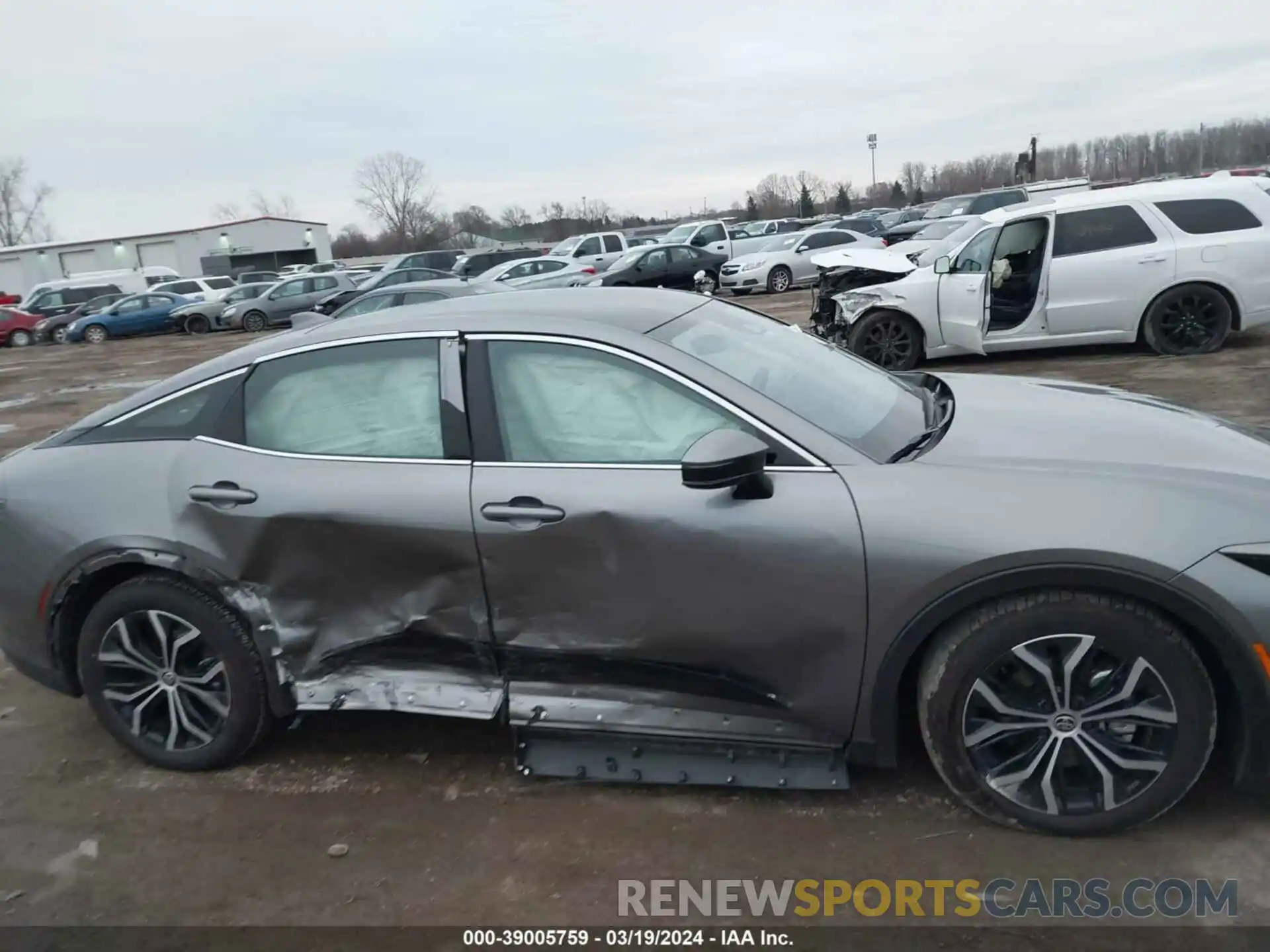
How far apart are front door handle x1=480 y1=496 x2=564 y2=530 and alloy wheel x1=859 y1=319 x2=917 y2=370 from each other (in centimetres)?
786

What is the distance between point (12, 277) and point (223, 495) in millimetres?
67089

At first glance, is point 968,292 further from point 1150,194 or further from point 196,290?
point 196,290

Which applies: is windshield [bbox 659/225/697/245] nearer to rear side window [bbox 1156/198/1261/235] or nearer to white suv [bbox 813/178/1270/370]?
white suv [bbox 813/178/1270/370]

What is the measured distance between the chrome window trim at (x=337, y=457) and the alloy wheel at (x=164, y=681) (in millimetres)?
640

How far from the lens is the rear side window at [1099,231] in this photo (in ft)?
29.9

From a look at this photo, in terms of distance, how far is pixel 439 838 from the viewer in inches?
118

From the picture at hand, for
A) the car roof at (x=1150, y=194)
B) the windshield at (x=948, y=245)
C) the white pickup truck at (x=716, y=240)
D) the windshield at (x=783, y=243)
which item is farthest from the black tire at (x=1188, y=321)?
the white pickup truck at (x=716, y=240)

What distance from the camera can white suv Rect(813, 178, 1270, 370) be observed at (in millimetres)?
8922

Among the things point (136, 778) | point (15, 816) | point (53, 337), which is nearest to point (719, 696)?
point (136, 778)

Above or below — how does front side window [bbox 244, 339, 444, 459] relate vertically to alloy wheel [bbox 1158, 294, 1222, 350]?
above

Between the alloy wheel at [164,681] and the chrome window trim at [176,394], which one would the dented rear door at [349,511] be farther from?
the alloy wheel at [164,681]

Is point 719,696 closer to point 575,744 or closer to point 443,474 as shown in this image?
point 575,744

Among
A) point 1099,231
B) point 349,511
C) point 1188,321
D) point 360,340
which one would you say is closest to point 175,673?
point 349,511

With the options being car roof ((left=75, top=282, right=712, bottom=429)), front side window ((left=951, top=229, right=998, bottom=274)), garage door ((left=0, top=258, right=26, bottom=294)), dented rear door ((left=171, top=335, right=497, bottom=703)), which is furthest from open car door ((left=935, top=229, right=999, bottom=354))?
garage door ((left=0, top=258, right=26, bottom=294))
